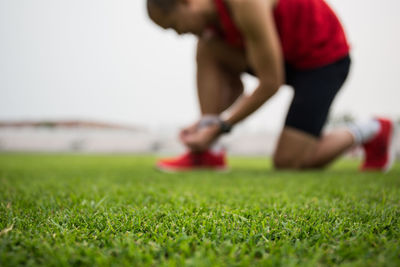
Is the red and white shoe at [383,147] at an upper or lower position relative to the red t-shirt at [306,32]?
lower

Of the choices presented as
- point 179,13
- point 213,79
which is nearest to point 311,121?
point 213,79

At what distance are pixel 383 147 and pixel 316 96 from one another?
0.63 metres

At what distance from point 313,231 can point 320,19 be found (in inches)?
58.7

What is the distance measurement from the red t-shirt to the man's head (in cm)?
11

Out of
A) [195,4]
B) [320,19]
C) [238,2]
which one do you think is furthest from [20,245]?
[320,19]

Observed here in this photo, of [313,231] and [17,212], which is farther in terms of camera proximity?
[17,212]

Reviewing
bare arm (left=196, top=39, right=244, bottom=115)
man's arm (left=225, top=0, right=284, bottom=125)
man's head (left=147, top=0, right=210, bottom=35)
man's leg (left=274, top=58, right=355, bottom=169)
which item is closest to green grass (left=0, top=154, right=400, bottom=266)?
man's arm (left=225, top=0, right=284, bottom=125)

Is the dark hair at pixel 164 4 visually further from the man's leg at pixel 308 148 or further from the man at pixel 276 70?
the man's leg at pixel 308 148

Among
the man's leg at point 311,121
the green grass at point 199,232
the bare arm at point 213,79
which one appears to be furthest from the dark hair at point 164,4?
the green grass at point 199,232

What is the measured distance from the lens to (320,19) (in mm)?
1563

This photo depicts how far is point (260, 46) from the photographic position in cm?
136

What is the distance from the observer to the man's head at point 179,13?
1.44 m

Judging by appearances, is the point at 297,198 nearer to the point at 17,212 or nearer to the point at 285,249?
Answer: the point at 285,249

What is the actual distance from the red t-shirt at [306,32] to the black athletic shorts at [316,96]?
5cm
